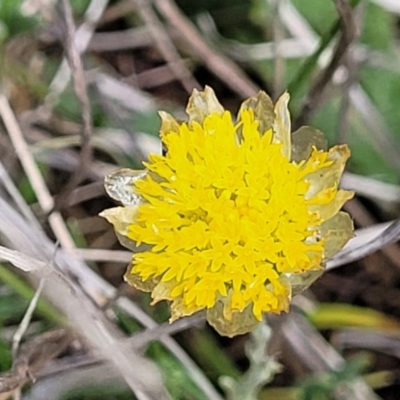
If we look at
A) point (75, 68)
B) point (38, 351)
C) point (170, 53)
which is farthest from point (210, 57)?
point (38, 351)

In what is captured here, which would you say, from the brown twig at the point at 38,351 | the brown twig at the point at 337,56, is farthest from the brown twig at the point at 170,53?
the brown twig at the point at 38,351

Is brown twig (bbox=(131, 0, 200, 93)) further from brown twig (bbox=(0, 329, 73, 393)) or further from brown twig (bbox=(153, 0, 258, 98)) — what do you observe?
brown twig (bbox=(0, 329, 73, 393))

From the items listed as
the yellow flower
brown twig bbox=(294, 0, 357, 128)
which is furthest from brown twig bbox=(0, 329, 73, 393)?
brown twig bbox=(294, 0, 357, 128)

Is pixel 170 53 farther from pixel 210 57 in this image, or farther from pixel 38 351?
pixel 38 351

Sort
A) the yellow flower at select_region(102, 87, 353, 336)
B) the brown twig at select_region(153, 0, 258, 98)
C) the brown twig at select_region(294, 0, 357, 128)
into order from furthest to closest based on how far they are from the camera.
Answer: the brown twig at select_region(153, 0, 258, 98) → the brown twig at select_region(294, 0, 357, 128) → the yellow flower at select_region(102, 87, 353, 336)

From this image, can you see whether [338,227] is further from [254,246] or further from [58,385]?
[58,385]
